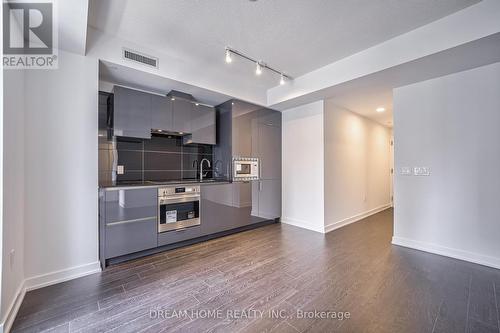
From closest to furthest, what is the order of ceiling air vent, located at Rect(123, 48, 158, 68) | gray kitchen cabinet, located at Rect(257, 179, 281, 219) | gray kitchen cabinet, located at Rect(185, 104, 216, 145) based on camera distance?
ceiling air vent, located at Rect(123, 48, 158, 68) → gray kitchen cabinet, located at Rect(185, 104, 216, 145) → gray kitchen cabinet, located at Rect(257, 179, 281, 219)

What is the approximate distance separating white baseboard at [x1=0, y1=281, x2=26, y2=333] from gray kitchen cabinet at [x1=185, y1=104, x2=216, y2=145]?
8.27 feet

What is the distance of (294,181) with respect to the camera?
4277 mm

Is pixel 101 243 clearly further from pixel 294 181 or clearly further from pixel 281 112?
pixel 281 112

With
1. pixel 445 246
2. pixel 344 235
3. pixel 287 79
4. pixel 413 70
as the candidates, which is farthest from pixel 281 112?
pixel 445 246

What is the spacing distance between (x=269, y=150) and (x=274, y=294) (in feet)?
9.19

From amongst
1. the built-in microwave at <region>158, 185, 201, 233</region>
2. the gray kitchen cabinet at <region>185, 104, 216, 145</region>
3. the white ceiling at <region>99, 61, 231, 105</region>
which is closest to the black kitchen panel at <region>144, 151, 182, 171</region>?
the gray kitchen cabinet at <region>185, 104, 216, 145</region>

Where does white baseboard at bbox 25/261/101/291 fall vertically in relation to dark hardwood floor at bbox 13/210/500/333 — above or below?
above

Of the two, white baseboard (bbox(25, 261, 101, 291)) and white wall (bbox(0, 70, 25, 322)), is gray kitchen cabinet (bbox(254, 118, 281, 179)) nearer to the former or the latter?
white baseboard (bbox(25, 261, 101, 291))

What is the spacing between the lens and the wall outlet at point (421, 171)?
2.99m

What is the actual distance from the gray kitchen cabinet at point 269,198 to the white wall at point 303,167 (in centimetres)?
16

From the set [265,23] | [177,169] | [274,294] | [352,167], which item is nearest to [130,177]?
A: [177,169]

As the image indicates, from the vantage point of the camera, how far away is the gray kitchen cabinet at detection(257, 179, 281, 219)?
4096 millimetres

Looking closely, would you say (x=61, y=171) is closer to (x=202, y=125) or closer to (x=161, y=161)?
(x=161, y=161)

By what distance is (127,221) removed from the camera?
8.39 ft
